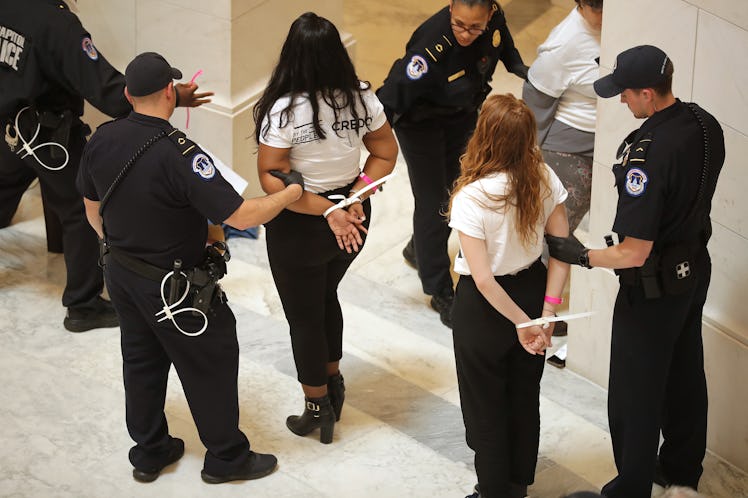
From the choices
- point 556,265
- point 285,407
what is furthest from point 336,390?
point 556,265

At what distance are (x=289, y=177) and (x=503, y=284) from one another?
32.3 inches

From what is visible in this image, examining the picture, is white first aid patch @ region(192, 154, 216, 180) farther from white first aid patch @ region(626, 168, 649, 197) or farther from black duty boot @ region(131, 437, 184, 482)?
white first aid patch @ region(626, 168, 649, 197)

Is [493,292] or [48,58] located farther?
[48,58]

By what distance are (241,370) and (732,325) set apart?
2004mm

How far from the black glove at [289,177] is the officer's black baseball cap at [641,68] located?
1.09 meters

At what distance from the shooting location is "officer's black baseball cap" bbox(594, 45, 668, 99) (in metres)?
3.36

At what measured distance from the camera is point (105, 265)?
3842 millimetres

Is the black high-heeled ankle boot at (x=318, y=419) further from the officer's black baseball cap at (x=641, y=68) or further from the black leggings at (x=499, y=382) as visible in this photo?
the officer's black baseball cap at (x=641, y=68)

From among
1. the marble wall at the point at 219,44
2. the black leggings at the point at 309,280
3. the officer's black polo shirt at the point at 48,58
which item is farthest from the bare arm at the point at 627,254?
the marble wall at the point at 219,44

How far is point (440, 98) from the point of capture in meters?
4.82

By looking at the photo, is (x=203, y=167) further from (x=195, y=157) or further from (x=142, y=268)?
(x=142, y=268)

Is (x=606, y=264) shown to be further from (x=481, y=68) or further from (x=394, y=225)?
(x=394, y=225)

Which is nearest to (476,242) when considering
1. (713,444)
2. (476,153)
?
(476,153)

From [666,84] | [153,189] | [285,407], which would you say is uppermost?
[666,84]
